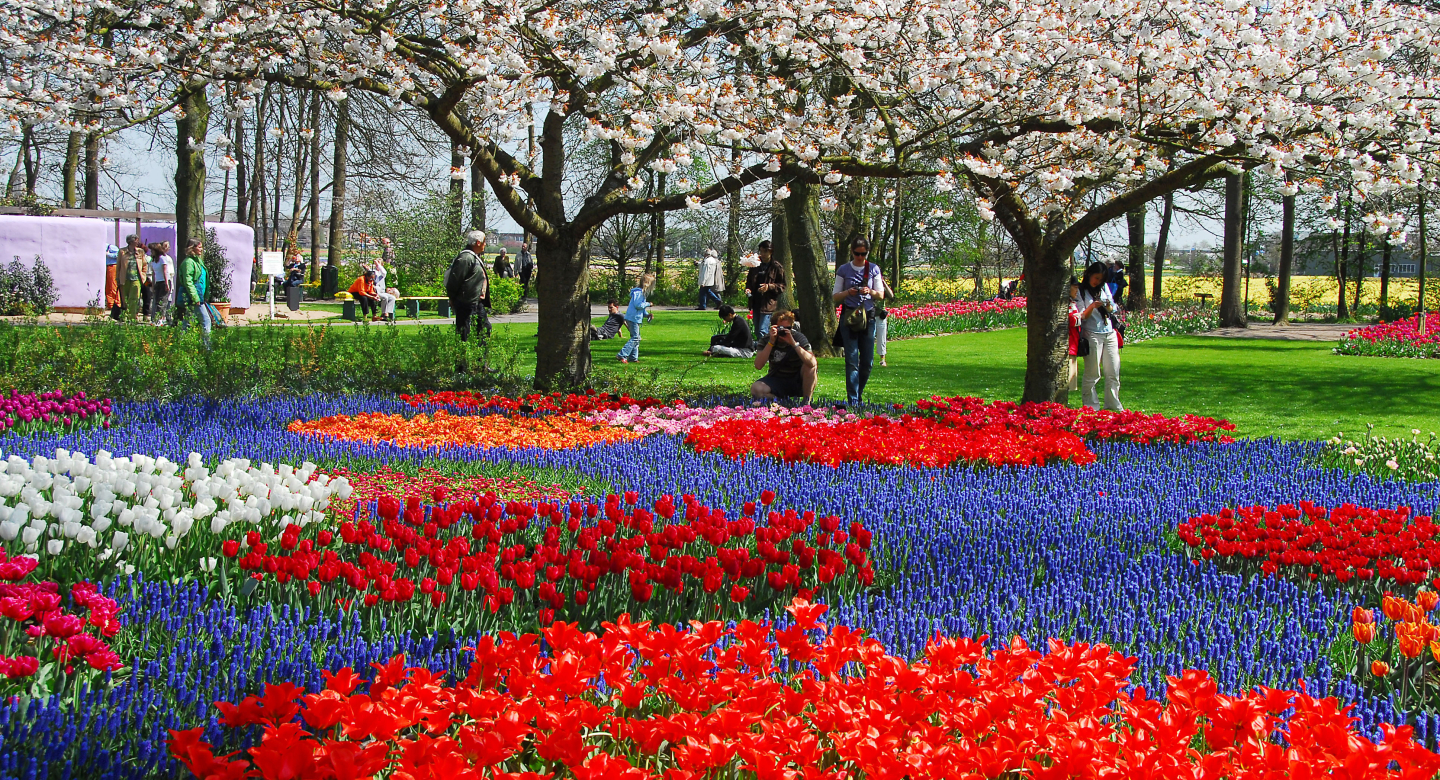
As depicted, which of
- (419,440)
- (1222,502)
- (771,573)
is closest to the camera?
(771,573)

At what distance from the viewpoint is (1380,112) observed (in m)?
8.70

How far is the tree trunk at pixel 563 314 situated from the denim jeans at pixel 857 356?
2.47 m

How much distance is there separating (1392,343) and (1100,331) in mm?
10871

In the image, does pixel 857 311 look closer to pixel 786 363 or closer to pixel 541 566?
pixel 786 363

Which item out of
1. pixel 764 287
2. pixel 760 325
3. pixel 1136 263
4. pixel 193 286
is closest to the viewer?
pixel 764 287

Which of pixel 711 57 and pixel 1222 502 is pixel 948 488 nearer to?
pixel 1222 502

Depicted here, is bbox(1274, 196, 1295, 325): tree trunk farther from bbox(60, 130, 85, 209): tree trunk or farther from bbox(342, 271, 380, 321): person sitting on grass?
bbox(60, 130, 85, 209): tree trunk

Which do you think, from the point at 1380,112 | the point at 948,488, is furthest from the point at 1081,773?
the point at 1380,112

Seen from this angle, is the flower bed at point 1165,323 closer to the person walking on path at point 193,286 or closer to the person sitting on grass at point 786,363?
the person sitting on grass at point 786,363

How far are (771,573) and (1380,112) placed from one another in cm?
740

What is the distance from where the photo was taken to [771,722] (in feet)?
8.27

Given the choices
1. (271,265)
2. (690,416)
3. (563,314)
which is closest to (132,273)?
(271,265)

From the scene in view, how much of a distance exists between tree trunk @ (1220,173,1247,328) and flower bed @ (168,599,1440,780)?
2302cm

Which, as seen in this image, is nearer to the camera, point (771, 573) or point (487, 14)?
point (771, 573)
